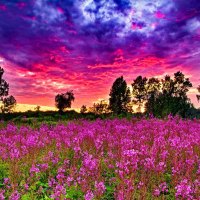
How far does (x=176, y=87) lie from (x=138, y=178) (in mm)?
50062

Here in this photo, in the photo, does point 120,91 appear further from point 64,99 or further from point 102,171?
point 102,171

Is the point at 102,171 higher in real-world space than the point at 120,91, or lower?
lower

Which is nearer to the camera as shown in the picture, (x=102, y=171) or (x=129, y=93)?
(x=102, y=171)

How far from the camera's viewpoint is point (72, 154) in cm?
753

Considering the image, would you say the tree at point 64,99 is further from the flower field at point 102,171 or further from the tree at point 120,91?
the flower field at point 102,171

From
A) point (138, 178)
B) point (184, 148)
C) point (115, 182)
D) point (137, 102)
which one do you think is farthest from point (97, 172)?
point (137, 102)

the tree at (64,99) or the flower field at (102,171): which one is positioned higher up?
the tree at (64,99)

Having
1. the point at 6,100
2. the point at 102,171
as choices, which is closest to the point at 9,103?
the point at 6,100

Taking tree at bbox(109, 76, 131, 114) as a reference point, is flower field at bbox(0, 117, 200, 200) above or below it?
below

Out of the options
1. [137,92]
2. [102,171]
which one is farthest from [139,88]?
[102,171]

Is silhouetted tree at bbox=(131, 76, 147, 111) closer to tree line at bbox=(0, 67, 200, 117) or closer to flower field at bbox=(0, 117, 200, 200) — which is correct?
tree line at bbox=(0, 67, 200, 117)

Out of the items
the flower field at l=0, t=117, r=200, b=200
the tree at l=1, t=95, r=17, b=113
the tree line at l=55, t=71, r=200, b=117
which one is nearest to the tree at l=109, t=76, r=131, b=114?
the tree line at l=55, t=71, r=200, b=117

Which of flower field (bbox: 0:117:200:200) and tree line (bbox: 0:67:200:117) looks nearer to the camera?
flower field (bbox: 0:117:200:200)

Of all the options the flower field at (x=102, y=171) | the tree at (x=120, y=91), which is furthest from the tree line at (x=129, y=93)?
the flower field at (x=102, y=171)
